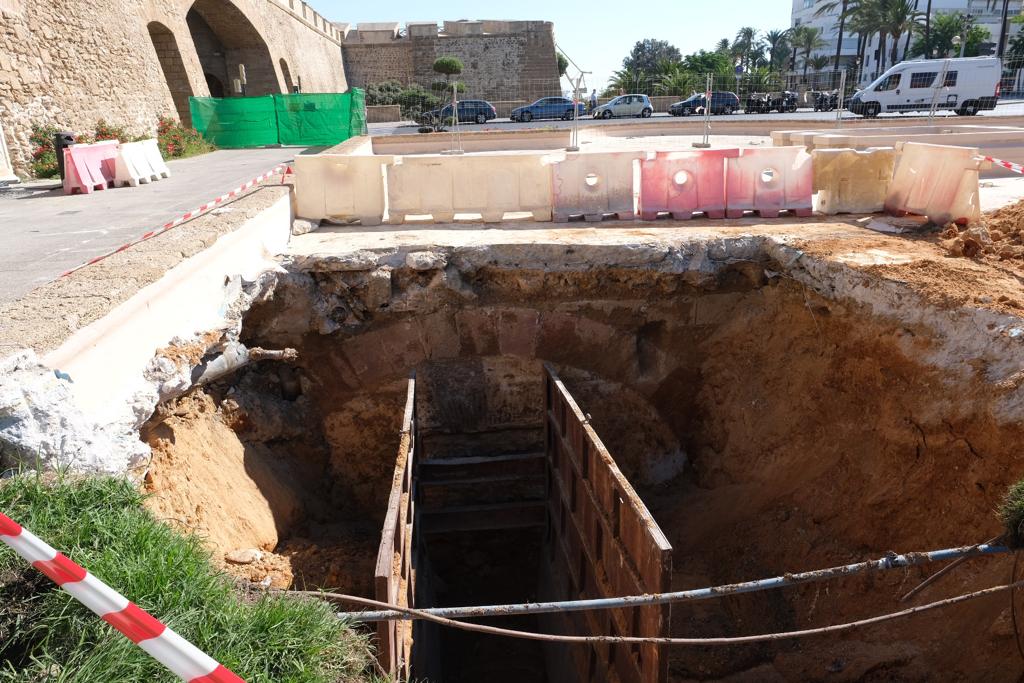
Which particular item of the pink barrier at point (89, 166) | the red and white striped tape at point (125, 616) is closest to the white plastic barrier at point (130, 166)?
the pink barrier at point (89, 166)

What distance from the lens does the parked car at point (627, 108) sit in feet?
102

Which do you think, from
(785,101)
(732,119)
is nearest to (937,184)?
(732,119)

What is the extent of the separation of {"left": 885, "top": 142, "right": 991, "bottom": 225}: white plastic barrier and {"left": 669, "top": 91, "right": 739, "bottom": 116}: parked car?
2175cm

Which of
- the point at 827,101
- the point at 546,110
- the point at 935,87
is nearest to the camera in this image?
the point at 935,87

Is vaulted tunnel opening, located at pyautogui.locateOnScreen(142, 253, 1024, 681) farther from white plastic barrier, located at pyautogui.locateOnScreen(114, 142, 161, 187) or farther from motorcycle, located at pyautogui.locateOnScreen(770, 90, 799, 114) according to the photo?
motorcycle, located at pyautogui.locateOnScreen(770, 90, 799, 114)

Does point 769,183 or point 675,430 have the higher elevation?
point 769,183

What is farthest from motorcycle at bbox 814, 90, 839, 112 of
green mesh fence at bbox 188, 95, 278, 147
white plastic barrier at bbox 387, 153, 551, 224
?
white plastic barrier at bbox 387, 153, 551, 224

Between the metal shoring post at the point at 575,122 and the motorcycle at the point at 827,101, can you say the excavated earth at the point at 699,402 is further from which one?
the motorcycle at the point at 827,101

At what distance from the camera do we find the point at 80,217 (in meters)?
9.90

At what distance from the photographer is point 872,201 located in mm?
9609

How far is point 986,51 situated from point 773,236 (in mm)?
56269

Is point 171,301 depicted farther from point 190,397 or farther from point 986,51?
point 986,51

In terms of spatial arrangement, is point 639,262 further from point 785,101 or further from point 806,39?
point 806,39

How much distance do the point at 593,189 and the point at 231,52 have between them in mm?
28190
